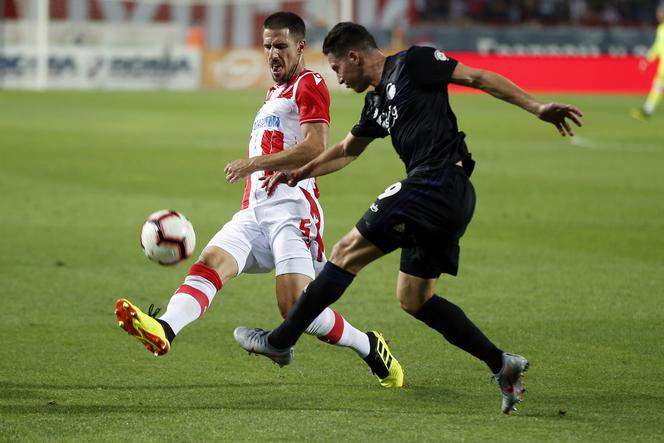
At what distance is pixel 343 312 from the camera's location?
8750mm

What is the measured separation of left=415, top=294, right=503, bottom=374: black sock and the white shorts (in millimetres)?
759

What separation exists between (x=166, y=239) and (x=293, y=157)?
85 centimetres

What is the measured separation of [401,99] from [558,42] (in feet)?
118

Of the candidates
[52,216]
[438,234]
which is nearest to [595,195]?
[52,216]

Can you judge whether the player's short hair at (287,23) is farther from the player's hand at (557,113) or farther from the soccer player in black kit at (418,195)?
the player's hand at (557,113)

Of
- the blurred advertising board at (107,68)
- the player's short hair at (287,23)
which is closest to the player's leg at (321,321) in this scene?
the player's short hair at (287,23)

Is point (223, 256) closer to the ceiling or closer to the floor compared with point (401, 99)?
closer to the floor

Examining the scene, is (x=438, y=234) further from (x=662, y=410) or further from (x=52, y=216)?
(x=52, y=216)

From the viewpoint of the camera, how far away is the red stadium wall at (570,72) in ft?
127

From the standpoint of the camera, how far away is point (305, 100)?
261 inches

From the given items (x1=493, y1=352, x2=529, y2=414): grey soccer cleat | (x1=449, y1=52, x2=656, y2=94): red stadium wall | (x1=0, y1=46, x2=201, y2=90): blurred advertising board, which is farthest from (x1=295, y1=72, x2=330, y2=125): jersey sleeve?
(x1=0, y1=46, x2=201, y2=90): blurred advertising board

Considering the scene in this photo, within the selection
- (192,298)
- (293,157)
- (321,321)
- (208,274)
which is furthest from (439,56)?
(192,298)

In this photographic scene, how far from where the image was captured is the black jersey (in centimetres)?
594

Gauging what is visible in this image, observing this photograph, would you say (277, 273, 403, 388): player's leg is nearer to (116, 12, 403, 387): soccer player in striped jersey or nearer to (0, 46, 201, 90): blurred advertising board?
(116, 12, 403, 387): soccer player in striped jersey
